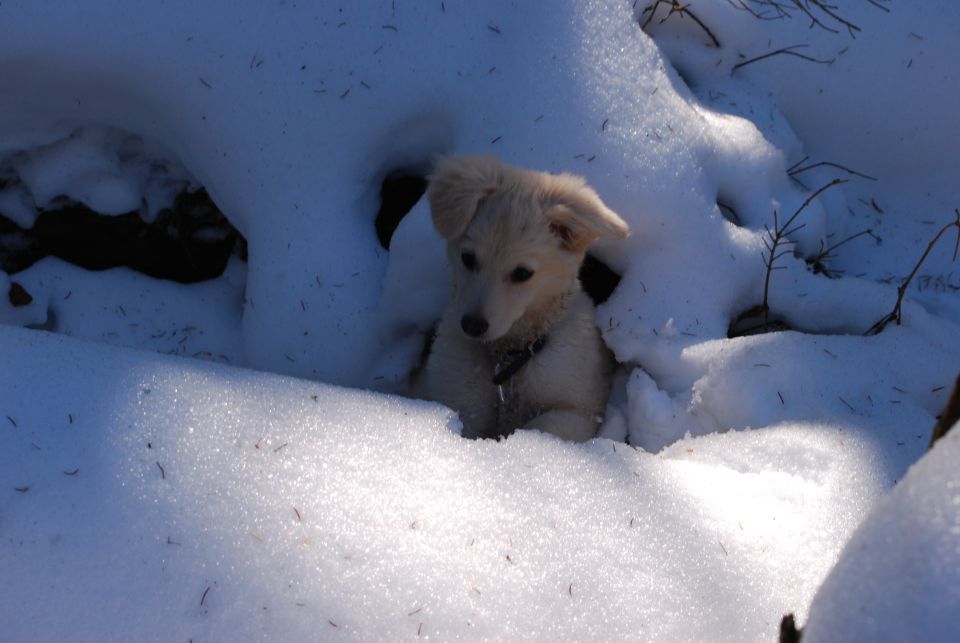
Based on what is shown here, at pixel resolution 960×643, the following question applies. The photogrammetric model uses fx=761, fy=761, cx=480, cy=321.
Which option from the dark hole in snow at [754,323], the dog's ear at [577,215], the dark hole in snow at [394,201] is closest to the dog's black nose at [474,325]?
the dog's ear at [577,215]

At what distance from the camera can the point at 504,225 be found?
282 cm

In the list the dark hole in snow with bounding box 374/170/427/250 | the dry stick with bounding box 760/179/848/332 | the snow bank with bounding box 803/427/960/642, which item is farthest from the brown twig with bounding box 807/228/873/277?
the snow bank with bounding box 803/427/960/642

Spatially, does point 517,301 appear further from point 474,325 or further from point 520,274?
point 474,325

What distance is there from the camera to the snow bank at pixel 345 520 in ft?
5.28

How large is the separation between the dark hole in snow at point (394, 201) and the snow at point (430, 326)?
0.12m

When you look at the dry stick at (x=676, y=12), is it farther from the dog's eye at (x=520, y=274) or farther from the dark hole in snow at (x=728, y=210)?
the dog's eye at (x=520, y=274)

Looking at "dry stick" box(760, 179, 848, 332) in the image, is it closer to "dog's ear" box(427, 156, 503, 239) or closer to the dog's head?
the dog's head

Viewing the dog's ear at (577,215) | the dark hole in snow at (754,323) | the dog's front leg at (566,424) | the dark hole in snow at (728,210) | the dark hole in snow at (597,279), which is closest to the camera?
the dog's ear at (577,215)

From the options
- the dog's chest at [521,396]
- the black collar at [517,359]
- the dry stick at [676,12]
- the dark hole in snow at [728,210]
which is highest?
the dry stick at [676,12]

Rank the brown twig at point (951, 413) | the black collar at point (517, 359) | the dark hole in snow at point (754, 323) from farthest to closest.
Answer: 1. the dark hole in snow at point (754, 323)
2. the black collar at point (517, 359)
3. the brown twig at point (951, 413)

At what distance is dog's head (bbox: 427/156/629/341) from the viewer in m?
2.77

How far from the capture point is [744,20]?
3639 millimetres

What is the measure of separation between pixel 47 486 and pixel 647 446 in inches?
78.5

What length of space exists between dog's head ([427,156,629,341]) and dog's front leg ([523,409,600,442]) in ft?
1.42
